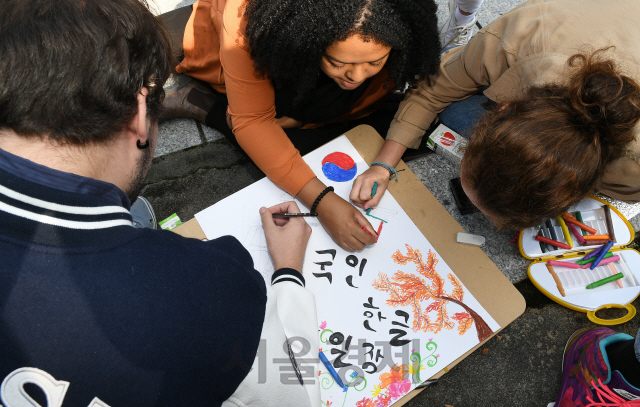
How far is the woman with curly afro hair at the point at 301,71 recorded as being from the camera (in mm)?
882

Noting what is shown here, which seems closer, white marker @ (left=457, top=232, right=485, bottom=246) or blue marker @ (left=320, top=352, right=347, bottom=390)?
blue marker @ (left=320, top=352, right=347, bottom=390)

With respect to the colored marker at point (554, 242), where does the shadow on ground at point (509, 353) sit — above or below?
→ below

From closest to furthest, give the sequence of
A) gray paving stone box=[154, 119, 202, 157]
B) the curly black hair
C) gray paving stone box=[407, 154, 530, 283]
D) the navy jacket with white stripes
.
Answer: the navy jacket with white stripes, the curly black hair, gray paving stone box=[407, 154, 530, 283], gray paving stone box=[154, 119, 202, 157]

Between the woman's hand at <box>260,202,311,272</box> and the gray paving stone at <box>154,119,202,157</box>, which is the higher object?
the woman's hand at <box>260,202,311,272</box>

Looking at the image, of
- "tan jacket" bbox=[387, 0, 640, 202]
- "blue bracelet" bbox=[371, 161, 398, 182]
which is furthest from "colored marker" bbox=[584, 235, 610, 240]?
"blue bracelet" bbox=[371, 161, 398, 182]

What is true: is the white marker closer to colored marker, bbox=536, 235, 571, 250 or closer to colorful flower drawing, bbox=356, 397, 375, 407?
colored marker, bbox=536, 235, 571, 250

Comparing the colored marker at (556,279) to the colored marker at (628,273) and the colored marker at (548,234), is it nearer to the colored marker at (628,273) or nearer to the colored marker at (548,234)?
the colored marker at (548,234)

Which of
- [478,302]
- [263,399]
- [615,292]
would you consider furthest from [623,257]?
[263,399]

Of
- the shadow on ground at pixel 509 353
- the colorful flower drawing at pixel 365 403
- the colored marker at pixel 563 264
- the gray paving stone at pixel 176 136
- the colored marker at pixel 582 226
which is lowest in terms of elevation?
the shadow on ground at pixel 509 353

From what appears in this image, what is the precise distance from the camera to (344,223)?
1071mm

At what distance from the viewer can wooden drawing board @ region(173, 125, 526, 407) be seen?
1.03 metres

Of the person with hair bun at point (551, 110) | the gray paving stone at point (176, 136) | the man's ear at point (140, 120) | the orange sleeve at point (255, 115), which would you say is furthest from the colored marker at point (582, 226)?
the gray paving stone at point (176, 136)

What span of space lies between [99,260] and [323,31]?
2.14 feet

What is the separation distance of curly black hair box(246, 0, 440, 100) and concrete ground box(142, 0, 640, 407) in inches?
17.9
